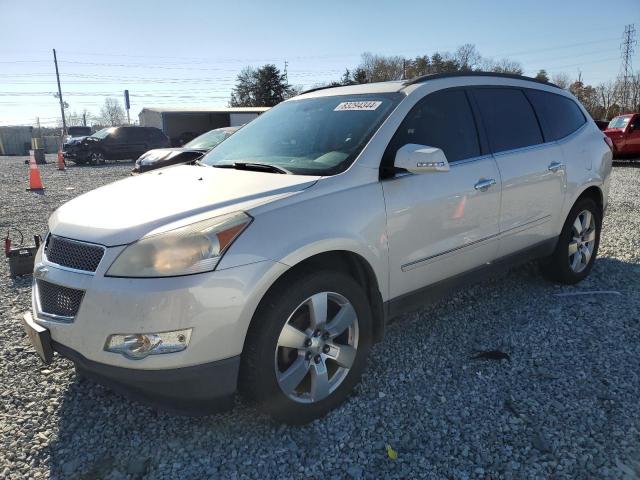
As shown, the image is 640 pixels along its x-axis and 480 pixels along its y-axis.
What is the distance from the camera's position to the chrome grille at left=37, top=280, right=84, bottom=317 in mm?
2264

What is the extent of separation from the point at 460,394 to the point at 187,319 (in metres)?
1.70

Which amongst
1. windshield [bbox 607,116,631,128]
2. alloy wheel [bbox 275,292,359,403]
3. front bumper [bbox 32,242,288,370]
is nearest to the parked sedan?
alloy wheel [bbox 275,292,359,403]

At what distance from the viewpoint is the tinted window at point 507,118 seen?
12.1ft

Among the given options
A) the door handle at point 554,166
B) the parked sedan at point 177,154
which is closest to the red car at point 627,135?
the parked sedan at point 177,154

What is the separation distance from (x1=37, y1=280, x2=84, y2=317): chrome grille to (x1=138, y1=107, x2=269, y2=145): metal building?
34.7m

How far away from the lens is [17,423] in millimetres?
2703

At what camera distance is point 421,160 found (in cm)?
274

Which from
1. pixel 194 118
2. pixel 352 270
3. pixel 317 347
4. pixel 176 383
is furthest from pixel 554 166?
pixel 194 118

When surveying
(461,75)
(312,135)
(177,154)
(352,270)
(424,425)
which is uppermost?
(461,75)

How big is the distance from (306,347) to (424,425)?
2.51ft

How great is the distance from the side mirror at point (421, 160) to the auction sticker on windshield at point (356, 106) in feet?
1.81

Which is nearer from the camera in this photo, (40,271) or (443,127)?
(40,271)

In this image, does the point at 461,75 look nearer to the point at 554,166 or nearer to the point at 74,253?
the point at 554,166

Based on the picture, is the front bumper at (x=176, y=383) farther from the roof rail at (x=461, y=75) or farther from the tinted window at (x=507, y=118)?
the tinted window at (x=507, y=118)
